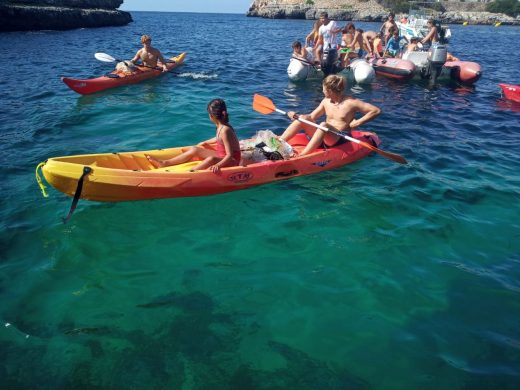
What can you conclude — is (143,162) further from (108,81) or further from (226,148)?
(108,81)

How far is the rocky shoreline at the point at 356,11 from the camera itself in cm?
7619

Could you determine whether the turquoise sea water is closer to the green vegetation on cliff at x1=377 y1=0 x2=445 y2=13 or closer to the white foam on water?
the white foam on water

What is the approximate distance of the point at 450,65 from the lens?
15438 millimetres

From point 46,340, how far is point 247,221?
3.11 metres

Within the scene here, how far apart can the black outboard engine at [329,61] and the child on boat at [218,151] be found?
9.08 metres

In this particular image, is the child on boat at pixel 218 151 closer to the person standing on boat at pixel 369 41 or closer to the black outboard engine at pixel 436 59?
the black outboard engine at pixel 436 59

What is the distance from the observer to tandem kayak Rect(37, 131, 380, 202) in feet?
18.0

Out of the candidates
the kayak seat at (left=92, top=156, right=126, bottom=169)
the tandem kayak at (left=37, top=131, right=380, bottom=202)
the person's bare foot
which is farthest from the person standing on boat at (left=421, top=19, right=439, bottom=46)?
the kayak seat at (left=92, top=156, right=126, bottom=169)

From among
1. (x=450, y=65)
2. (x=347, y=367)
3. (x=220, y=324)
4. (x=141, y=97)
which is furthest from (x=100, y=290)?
(x=450, y=65)

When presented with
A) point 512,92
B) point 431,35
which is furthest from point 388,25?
point 512,92

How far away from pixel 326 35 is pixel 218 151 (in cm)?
1016

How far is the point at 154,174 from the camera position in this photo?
5.91 m

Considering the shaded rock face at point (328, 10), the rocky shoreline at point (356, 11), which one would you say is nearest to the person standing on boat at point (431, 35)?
the rocky shoreline at point (356, 11)

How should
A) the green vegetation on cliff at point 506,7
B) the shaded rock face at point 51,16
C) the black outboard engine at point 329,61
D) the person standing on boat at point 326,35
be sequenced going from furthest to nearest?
the green vegetation on cliff at point 506,7, the shaded rock face at point 51,16, the person standing on boat at point 326,35, the black outboard engine at point 329,61
